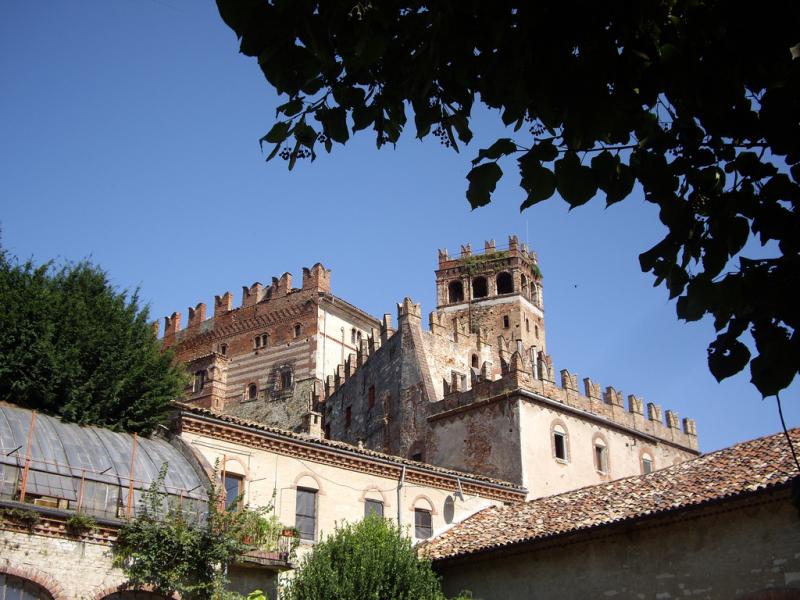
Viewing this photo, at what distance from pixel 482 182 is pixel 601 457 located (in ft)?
84.5

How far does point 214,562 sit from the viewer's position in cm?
1678

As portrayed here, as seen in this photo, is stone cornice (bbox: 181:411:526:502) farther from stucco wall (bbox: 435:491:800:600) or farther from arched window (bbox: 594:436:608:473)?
arched window (bbox: 594:436:608:473)

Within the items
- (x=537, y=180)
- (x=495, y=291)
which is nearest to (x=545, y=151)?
(x=537, y=180)

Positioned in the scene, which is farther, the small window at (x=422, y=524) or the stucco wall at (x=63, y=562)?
the small window at (x=422, y=524)

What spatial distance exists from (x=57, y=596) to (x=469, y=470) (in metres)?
14.8

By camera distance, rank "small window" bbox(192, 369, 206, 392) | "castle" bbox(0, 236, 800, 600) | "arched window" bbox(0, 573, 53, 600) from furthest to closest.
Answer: "small window" bbox(192, 369, 206, 392), "castle" bbox(0, 236, 800, 600), "arched window" bbox(0, 573, 53, 600)

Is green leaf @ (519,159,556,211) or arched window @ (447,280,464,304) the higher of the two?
arched window @ (447,280,464,304)

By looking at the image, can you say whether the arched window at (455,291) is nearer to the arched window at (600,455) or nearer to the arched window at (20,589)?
the arched window at (600,455)

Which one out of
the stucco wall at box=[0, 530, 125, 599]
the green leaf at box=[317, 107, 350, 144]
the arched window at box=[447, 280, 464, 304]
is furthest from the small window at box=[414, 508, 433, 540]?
the arched window at box=[447, 280, 464, 304]

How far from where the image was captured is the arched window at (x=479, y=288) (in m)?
57.2

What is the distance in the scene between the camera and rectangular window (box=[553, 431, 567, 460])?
27.8 meters

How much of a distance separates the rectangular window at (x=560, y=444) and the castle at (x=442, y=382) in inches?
1.6

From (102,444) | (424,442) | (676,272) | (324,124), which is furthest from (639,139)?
(424,442)

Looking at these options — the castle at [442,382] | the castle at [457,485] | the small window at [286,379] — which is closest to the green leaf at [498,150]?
the castle at [457,485]
